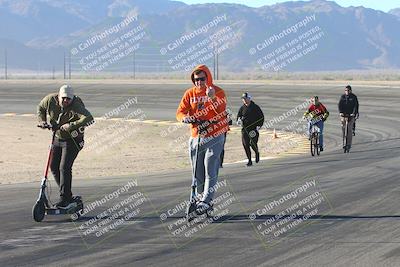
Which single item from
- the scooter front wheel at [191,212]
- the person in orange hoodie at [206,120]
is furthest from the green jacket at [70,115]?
the scooter front wheel at [191,212]

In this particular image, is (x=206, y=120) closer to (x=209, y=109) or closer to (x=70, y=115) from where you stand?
(x=209, y=109)

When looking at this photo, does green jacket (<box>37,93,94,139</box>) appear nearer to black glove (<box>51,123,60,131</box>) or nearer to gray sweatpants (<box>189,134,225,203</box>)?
black glove (<box>51,123,60,131</box>)

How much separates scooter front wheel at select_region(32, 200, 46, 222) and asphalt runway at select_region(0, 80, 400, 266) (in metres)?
0.10

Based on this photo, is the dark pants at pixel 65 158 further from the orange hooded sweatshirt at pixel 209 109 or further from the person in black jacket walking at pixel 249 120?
the person in black jacket walking at pixel 249 120

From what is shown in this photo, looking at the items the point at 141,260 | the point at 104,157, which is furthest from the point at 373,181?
the point at 104,157

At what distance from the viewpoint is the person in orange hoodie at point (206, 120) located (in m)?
9.35

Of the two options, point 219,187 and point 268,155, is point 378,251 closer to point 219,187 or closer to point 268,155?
point 219,187

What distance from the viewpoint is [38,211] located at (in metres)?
9.36

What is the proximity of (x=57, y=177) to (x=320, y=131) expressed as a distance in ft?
40.6

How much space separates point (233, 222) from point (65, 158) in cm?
230

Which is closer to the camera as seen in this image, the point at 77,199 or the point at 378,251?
the point at 378,251

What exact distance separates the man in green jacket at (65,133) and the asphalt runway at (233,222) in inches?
19.0

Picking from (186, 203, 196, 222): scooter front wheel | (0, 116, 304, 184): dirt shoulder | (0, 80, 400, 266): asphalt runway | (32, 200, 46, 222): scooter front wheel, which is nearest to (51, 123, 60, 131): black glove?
(32, 200, 46, 222): scooter front wheel

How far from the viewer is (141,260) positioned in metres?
7.28
